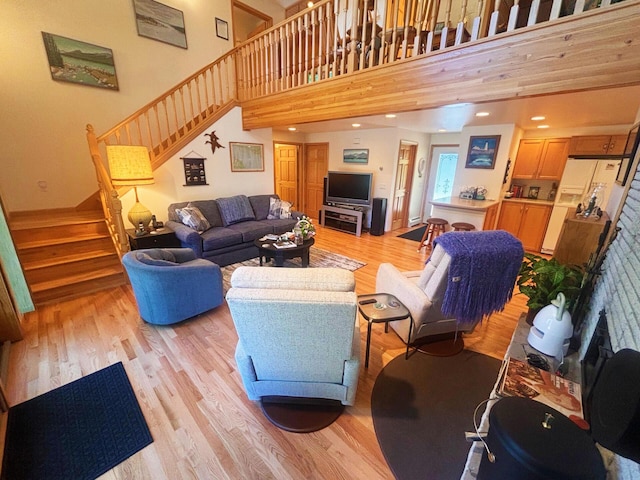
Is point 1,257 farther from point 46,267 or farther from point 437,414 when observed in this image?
point 437,414

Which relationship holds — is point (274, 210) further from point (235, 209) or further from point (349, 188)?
point (349, 188)

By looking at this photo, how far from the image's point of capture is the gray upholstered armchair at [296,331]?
128 cm

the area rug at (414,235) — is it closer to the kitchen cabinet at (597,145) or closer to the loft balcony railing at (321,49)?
the kitchen cabinet at (597,145)

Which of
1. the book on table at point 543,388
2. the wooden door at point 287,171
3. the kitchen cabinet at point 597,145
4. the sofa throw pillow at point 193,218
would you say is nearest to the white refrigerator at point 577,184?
the kitchen cabinet at point 597,145

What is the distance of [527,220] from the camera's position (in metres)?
4.70

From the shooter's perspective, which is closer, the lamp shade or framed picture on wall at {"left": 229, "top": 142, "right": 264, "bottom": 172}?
the lamp shade

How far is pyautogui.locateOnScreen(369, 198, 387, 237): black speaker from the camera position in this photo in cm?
553

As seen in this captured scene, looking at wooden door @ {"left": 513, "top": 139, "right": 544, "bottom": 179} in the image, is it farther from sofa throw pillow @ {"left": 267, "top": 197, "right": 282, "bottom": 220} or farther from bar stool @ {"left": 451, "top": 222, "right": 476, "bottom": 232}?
sofa throw pillow @ {"left": 267, "top": 197, "right": 282, "bottom": 220}

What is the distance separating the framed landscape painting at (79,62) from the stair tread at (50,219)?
1.81 m

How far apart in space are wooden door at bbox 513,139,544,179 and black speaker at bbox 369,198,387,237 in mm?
2498

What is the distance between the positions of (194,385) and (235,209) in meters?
3.08

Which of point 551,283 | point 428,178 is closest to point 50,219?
point 551,283

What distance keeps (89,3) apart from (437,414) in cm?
615

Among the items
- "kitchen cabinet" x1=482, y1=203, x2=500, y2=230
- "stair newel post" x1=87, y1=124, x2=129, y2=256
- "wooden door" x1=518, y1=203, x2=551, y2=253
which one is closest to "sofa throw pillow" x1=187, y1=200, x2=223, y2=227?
"stair newel post" x1=87, y1=124, x2=129, y2=256
